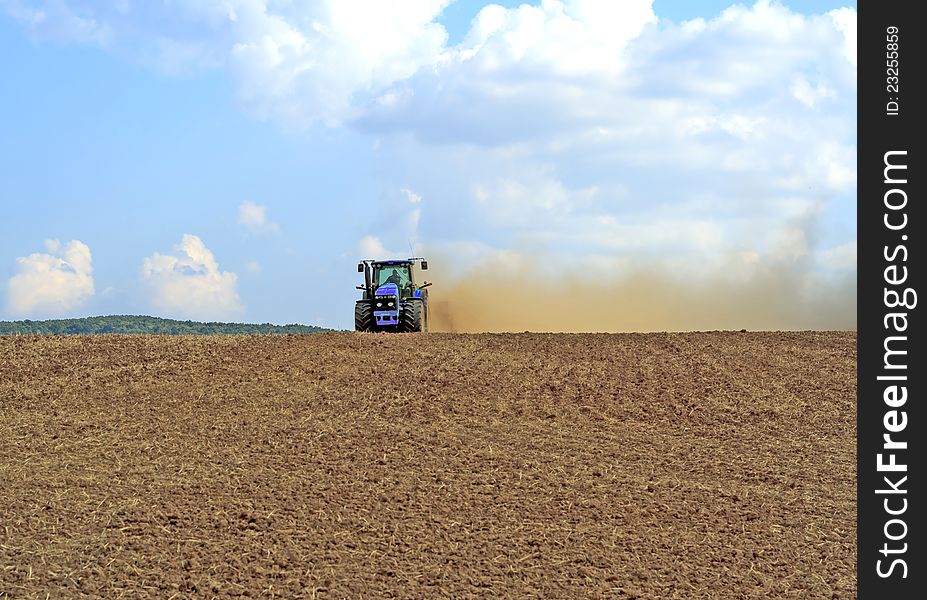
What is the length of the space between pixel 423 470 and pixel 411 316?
502 inches

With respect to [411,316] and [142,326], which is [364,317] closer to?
[411,316]

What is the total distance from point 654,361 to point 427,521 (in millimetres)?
8316

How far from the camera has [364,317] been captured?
2333 cm

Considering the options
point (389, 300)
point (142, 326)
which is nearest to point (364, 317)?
point (389, 300)

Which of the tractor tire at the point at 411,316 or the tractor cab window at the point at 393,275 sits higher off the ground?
the tractor cab window at the point at 393,275

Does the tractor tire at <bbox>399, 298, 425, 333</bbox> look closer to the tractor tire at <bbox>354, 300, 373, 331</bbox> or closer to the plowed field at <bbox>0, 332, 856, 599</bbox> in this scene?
the tractor tire at <bbox>354, 300, 373, 331</bbox>

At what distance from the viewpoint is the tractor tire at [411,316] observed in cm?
2308

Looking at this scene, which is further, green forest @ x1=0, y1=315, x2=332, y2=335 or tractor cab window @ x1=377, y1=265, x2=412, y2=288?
green forest @ x1=0, y1=315, x2=332, y2=335

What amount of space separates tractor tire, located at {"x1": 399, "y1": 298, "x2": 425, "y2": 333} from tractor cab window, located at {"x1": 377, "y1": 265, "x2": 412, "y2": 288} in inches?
35.6

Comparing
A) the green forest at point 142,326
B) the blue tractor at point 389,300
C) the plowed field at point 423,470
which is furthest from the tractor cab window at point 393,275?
the green forest at point 142,326

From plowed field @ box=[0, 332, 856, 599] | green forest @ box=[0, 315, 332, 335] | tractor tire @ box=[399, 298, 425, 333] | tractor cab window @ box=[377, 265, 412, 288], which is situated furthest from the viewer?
green forest @ box=[0, 315, 332, 335]

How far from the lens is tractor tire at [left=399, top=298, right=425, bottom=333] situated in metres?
23.1

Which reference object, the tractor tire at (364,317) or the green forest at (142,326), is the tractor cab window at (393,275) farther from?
the green forest at (142,326)

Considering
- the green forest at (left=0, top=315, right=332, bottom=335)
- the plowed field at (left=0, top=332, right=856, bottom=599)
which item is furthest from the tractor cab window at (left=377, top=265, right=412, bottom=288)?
the green forest at (left=0, top=315, right=332, bottom=335)
